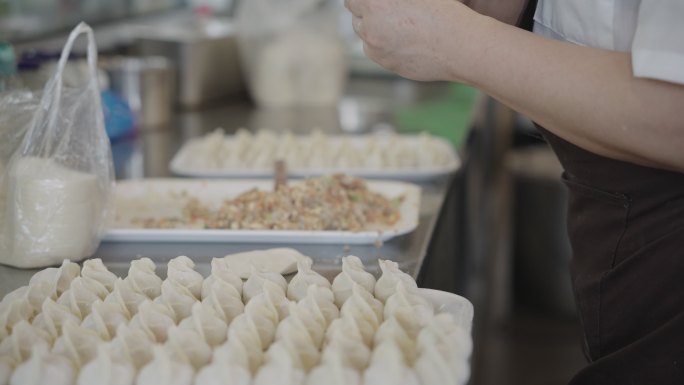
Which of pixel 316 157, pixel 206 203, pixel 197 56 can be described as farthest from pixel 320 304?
pixel 197 56

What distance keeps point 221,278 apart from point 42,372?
0.35 m

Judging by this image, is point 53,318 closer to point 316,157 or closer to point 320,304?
point 320,304

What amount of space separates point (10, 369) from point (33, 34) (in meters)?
Answer: 2.17

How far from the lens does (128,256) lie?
1746 millimetres

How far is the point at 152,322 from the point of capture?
4.03 feet

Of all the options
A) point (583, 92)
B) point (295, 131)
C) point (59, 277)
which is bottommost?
point (295, 131)

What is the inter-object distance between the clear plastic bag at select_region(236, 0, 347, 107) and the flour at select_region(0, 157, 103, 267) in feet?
6.53

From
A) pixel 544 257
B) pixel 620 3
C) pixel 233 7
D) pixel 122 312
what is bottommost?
pixel 544 257

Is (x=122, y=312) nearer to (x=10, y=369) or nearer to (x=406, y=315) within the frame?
(x=10, y=369)

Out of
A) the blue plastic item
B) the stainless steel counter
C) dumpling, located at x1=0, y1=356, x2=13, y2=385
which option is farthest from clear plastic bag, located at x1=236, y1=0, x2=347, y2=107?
dumpling, located at x1=0, y1=356, x2=13, y2=385

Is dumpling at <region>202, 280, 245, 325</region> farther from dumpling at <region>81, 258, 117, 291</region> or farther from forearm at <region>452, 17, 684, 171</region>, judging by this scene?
forearm at <region>452, 17, 684, 171</region>

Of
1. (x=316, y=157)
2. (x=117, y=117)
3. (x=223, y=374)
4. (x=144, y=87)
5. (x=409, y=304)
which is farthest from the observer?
(x=144, y=87)

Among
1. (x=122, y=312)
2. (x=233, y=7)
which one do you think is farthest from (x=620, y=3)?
(x=233, y=7)

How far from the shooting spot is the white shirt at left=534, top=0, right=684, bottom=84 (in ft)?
3.90
